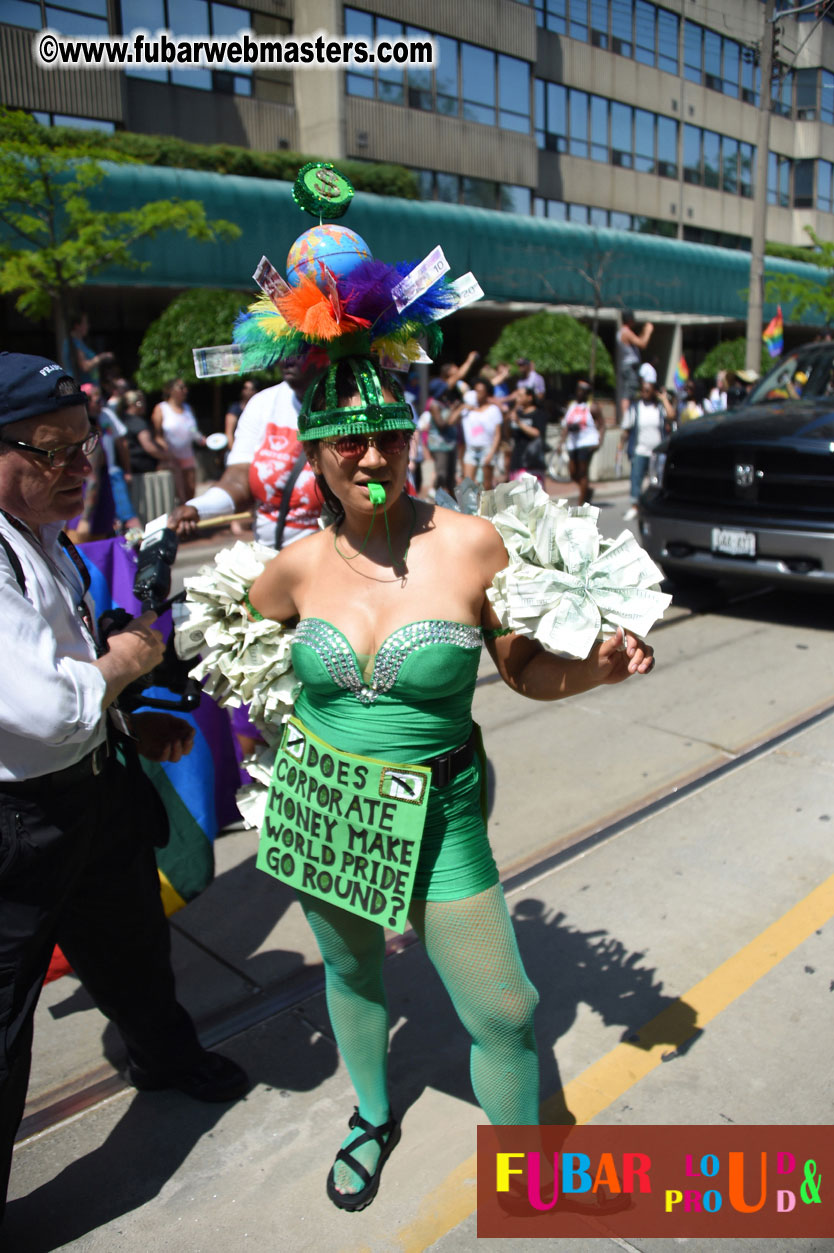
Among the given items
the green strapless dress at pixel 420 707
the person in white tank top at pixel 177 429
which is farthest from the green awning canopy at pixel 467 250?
the green strapless dress at pixel 420 707

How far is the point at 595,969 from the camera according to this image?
10.5 ft

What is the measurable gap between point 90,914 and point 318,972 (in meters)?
1.03

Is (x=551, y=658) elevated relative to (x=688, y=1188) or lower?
elevated

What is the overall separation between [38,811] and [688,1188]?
1.73m

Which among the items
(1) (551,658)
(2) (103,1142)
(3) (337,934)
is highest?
(1) (551,658)

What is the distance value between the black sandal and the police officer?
0.66 m

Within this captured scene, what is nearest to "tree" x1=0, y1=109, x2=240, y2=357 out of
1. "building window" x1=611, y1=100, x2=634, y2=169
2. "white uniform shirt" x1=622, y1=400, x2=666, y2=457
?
"white uniform shirt" x1=622, y1=400, x2=666, y2=457

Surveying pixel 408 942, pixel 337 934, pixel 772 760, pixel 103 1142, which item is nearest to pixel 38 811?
pixel 337 934

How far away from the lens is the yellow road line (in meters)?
2.31

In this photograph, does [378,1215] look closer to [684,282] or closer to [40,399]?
[40,399]

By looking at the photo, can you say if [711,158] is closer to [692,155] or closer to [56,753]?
[692,155]

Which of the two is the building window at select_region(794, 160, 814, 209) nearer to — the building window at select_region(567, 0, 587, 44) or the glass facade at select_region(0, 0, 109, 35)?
the building window at select_region(567, 0, 587, 44)

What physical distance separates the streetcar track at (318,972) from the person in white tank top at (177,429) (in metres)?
8.68

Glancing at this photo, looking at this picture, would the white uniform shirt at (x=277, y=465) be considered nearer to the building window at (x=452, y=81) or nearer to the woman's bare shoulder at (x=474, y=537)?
the woman's bare shoulder at (x=474, y=537)
